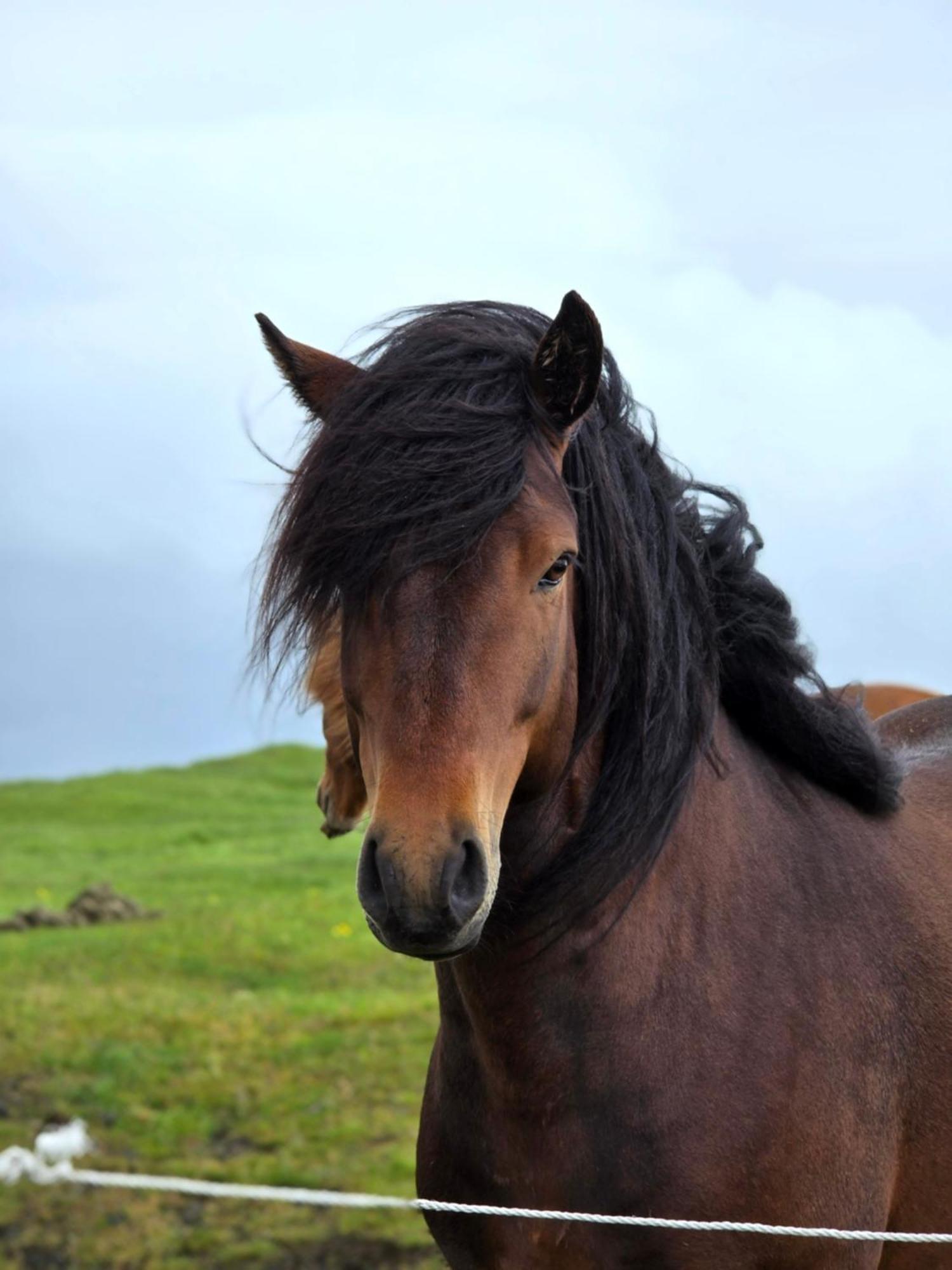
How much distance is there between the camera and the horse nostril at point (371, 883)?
242 cm

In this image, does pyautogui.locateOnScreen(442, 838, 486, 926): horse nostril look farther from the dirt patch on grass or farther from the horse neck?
the dirt patch on grass

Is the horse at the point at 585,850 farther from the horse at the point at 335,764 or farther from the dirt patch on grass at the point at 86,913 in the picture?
the dirt patch on grass at the point at 86,913

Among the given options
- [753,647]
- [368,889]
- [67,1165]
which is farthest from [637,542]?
[67,1165]

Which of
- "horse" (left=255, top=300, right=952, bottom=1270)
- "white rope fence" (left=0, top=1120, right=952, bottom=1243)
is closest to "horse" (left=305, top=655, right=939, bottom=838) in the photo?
"horse" (left=255, top=300, right=952, bottom=1270)

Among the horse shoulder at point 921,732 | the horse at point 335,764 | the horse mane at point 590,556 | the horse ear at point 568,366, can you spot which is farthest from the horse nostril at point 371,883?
the horse at point 335,764

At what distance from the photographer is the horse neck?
2.94m

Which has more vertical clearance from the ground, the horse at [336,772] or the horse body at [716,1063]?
the horse at [336,772]

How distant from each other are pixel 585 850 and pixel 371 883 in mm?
667

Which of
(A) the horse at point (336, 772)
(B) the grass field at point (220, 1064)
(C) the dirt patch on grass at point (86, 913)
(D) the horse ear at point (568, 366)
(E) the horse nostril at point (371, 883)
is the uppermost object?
(D) the horse ear at point (568, 366)

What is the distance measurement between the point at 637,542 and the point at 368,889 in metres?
1.03

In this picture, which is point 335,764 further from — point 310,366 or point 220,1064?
point 220,1064

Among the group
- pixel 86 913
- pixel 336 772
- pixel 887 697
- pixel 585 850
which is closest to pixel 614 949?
pixel 585 850

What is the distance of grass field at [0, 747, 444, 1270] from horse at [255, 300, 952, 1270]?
4.04m

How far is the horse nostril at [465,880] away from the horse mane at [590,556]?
515mm
